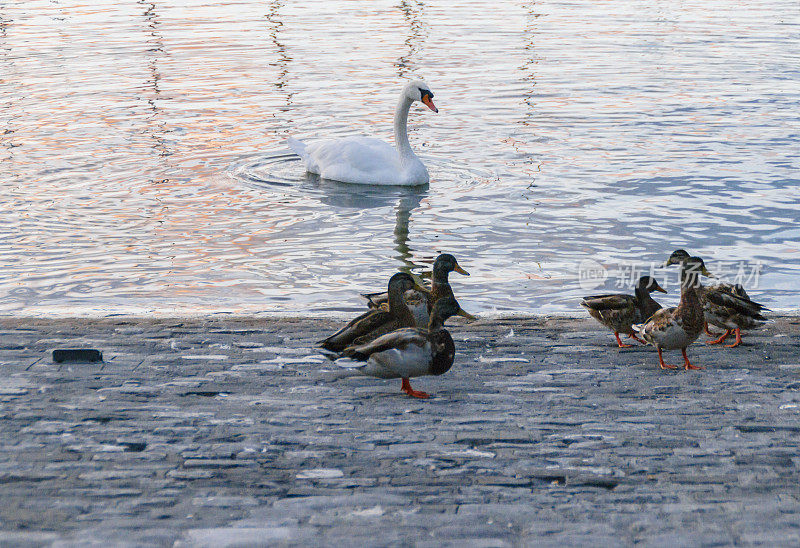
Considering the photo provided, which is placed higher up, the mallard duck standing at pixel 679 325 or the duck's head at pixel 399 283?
the duck's head at pixel 399 283

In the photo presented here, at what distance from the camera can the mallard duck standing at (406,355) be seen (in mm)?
6883

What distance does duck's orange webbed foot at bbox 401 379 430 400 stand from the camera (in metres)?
6.91

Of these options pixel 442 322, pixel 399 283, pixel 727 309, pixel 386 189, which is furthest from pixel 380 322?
pixel 386 189

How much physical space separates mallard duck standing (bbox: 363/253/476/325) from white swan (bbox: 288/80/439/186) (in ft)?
22.2

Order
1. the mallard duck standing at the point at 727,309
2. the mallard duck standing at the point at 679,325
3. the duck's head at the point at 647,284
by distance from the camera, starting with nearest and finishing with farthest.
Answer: the mallard duck standing at the point at 679,325 → the mallard duck standing at the point at 727,309 → the duck's head at the point at 647,284

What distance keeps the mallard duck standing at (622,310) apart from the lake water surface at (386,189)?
1749 mm

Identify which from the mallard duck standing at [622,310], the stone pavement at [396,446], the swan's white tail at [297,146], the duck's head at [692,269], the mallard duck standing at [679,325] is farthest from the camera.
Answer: the swan's white tail at [297,146]

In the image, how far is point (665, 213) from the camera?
13.4 metres

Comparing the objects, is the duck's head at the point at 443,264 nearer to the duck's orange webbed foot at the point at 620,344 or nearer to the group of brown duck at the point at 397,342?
the group of brown duck at the point at 397,342

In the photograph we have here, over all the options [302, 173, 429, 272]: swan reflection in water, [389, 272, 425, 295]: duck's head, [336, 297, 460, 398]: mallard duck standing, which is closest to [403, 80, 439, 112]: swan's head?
[302, 173, 429, 272]: swan reflection in water

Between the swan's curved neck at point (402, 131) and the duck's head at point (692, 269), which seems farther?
the swan's curved neck at point (402, 131)

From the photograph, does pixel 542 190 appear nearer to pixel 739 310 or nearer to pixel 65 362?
pixel 739 310

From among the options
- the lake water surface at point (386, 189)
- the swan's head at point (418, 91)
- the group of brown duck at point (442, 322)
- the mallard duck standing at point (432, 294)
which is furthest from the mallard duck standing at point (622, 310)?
the swan's head at point (418, 91)

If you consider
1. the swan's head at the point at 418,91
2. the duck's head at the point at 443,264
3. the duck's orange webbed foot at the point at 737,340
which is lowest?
the duck's orange webbed foot at the point at 737,340
